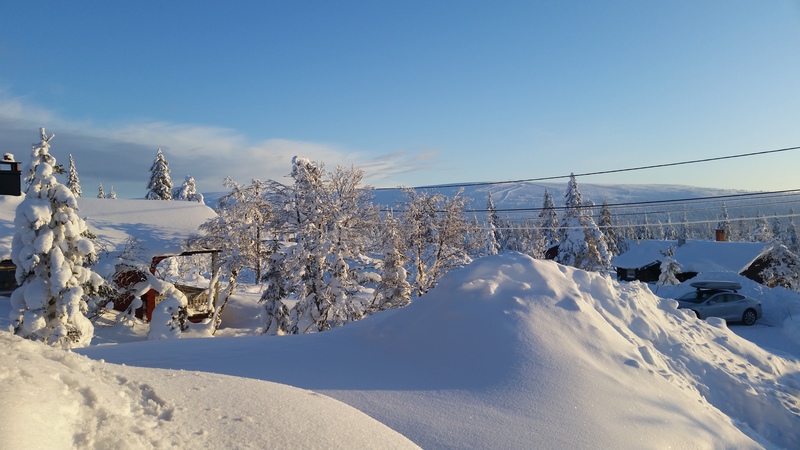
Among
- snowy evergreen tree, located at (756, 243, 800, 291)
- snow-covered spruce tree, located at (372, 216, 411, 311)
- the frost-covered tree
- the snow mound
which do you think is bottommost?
snowy evergreen tree, located at (756, 243, 800, 291)

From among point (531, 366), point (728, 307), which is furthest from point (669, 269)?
point (531, 366)

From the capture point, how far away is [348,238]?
21.1 metres

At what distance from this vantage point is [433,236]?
1059 inches

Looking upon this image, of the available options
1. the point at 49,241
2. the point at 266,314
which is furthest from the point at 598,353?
the point at 266,314

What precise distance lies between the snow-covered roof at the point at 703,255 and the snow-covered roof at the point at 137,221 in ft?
121

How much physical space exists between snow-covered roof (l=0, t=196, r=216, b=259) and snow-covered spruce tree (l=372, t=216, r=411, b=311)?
878 centimetres

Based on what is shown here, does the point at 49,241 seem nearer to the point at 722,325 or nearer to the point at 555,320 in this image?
the point at 555,320

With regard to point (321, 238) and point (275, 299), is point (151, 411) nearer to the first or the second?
point (321, 238)

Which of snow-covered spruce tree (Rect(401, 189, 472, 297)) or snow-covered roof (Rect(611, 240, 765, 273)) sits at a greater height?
snow-covered spruce tree (Rect(401, 189, 472, 297))

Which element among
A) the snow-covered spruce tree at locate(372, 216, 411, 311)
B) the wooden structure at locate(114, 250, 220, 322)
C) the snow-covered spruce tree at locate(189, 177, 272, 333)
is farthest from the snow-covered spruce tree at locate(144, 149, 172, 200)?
the snow-covered spruce tree at locate(372, 216, 411, 311)

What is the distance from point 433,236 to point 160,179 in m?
32.9

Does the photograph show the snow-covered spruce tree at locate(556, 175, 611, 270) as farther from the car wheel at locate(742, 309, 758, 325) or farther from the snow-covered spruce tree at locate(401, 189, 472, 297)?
the car wheel at locate(742, 309, 758, 325)

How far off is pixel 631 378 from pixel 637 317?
2956 mm

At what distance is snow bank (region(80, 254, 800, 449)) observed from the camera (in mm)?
5930
